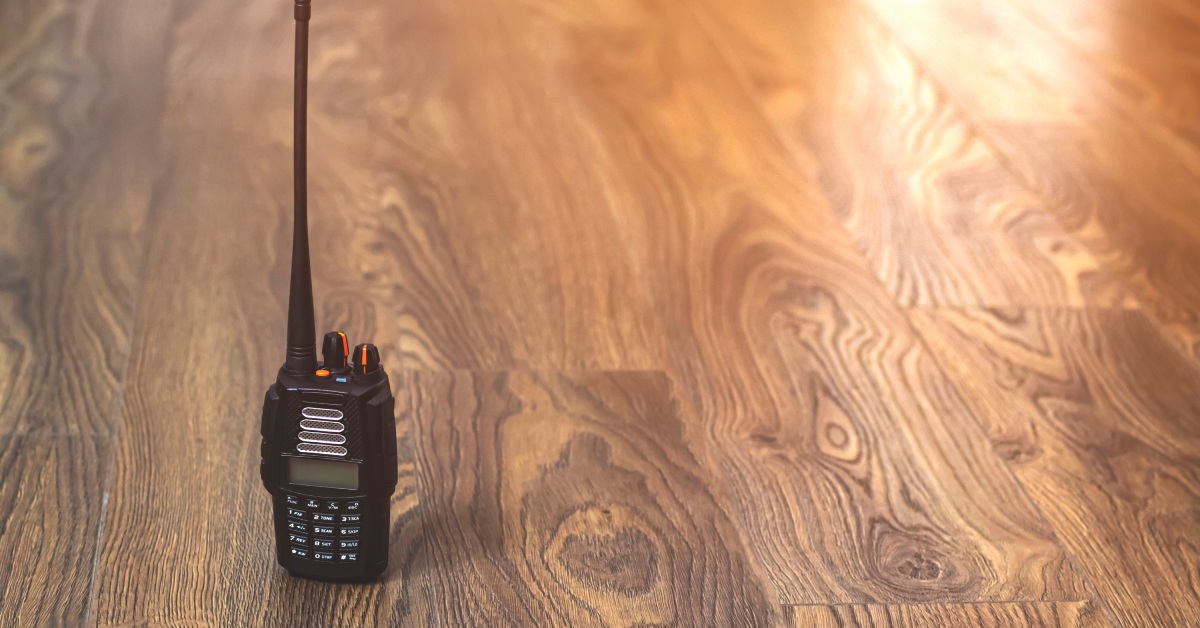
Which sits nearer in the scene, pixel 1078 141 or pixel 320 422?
pixel 320 422

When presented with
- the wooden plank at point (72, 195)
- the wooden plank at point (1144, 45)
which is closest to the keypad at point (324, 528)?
the wooden plank at point (72, 195)

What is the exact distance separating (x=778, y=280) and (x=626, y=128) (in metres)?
0.50

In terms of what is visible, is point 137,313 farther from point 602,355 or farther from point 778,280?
point 778,280

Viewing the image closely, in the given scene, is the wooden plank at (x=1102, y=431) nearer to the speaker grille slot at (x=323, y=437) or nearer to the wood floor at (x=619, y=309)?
the wood floor at (x=619, y=309)

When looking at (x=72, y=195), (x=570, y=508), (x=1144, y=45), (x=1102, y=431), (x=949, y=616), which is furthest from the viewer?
(x=1144, y=45)

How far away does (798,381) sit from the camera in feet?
4.77

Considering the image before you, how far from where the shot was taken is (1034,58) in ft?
8.05

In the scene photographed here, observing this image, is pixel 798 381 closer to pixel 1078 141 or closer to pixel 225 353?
pixel 225 353

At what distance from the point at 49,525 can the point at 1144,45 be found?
2091mm

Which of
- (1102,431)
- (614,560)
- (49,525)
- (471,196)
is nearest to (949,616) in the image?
(614,560)

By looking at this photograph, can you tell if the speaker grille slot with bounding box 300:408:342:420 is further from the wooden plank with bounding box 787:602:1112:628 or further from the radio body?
the wooden plank with bounding box 787:602:1112:628

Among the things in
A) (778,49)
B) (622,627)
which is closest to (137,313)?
(622,627)

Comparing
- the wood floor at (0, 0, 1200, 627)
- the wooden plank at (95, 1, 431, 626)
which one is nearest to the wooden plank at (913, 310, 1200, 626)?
the wood floor at (0, 0, 1200, 627)

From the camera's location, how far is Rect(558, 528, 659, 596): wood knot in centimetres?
113
